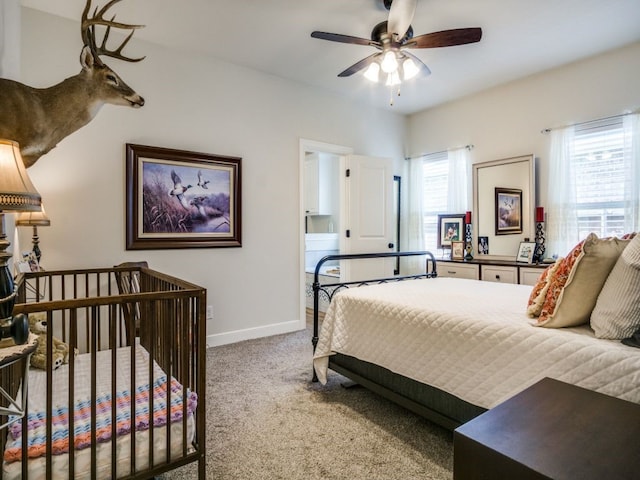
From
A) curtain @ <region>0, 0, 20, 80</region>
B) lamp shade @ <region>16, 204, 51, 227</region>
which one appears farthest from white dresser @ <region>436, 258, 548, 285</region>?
curtain @ <region>0, 0, 20, 80</region>

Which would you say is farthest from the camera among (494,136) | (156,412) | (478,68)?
(494,136)

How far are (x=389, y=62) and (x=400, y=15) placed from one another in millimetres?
483

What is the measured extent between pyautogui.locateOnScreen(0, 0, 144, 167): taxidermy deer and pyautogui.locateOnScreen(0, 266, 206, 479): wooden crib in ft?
2.54

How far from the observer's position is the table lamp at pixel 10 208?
1.02m

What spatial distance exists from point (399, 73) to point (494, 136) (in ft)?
5.76

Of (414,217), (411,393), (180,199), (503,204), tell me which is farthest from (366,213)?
(411,393)

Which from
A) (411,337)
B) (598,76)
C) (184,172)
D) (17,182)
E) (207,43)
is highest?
(207,43)

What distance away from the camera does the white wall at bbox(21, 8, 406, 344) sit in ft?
8.89

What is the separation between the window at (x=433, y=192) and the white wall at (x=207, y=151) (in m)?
0.84

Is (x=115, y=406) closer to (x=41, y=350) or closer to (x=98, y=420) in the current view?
(x=98, y=420)

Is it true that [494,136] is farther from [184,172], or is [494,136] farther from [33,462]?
[33,462]

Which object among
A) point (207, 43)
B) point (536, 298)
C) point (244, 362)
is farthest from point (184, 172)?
point (536, 298)

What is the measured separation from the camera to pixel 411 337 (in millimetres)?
1840

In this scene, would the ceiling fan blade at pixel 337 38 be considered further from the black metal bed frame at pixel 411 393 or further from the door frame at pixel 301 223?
the black metal bed frame at pixel 411 393
